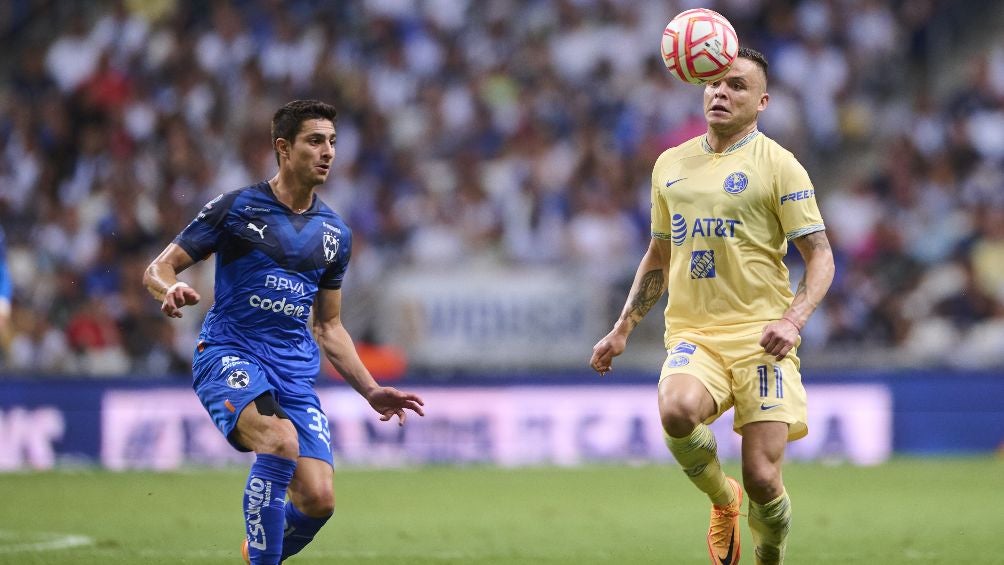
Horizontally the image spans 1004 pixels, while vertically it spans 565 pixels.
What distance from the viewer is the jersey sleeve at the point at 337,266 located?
7.80 meters

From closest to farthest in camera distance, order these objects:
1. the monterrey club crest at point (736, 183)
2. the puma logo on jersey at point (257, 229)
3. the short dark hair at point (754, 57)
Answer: the monterrey club crest at point (736, 183) < the puma logo on jersey at point (257, 229) < the short dark hair at point (754, 57)

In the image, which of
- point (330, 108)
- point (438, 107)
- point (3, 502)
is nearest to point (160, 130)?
point (438, 107)

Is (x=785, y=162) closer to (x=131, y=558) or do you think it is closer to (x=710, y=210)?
(x=710, y=210)

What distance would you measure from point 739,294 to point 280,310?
91.1 inches

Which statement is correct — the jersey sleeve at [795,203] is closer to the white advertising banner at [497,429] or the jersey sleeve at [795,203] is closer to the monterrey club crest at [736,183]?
the monterrey club crest at [736,183]

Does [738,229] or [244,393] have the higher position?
[738,229]

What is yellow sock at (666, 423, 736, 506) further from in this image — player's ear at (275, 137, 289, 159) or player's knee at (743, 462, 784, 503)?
player's ear at (275, 137, 289, 159)

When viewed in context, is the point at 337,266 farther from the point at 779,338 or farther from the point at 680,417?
the point at 779,338

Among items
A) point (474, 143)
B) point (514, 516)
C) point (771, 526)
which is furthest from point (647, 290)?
point (474, 143)

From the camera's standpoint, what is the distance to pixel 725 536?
7.79 m

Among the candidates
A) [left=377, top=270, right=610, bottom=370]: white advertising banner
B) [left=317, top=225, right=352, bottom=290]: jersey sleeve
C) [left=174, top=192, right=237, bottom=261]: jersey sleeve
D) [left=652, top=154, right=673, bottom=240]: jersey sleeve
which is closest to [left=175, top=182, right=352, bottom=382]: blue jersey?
[left=174, top=192, right=237, bottom=261]: jersey sleeve

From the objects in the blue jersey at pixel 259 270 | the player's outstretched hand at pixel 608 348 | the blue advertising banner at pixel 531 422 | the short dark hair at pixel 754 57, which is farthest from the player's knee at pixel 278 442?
the blue advertising banner at pixel 531 422

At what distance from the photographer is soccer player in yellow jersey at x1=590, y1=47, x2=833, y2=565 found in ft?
23.8

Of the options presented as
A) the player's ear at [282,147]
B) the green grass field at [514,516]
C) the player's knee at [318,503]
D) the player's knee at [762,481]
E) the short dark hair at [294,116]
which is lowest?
the green grass field at [514,516]
